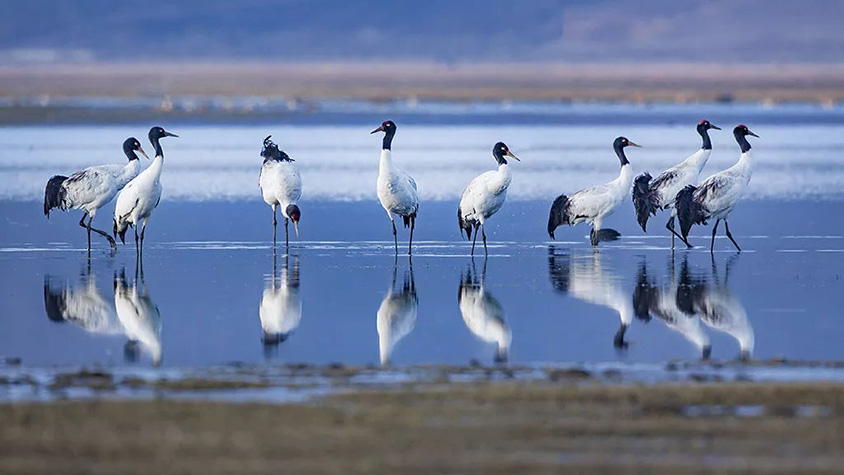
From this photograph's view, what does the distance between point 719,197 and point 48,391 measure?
9.82 metres

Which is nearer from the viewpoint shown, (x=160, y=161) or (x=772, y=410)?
(x=772, y=410)

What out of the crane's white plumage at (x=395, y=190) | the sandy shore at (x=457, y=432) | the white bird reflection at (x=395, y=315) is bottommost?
the sandy shore at (x=457, y=432)

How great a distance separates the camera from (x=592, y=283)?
46.5ft

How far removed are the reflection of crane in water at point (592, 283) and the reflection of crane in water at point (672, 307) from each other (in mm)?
139

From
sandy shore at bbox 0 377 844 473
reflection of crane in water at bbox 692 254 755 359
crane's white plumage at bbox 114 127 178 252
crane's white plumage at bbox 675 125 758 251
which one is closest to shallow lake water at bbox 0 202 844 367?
reflection of crane in water at bbox 692 254 755 359

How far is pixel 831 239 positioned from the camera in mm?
18016

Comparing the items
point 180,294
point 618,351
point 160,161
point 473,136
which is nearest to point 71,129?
point 473,136

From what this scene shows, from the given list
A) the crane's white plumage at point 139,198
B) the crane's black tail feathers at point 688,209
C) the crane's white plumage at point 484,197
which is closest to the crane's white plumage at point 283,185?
the crane's white plumage at point 139,198

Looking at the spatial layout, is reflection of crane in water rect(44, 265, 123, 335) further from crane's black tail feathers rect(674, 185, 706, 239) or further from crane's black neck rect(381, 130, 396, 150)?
crane's black tail feathers rect(674, 185, 706, 239)

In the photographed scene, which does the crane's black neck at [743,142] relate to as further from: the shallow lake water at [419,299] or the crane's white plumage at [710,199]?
the shallow lake water at [419,299]

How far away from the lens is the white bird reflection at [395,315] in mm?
10845

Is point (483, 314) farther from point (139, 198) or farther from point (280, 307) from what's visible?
point (139, 198)

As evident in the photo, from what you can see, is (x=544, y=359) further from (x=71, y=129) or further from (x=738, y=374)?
(x=71, y=129)

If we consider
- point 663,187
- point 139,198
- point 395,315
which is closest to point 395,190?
point 139,198
